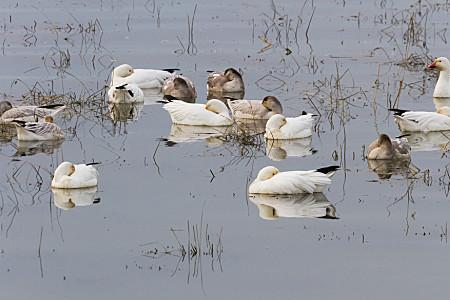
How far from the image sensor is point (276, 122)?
14.9 meters

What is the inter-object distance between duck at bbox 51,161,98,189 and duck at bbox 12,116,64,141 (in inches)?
89.1

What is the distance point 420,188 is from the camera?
12680mm

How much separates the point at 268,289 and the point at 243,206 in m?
2.37

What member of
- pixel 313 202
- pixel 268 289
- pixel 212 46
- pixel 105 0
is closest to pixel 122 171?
pixel 313 202

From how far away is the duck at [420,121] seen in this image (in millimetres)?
15312

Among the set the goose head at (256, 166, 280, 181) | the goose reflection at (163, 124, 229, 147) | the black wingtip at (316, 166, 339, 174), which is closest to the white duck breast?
the goose reflection at (163, 124, 229, 147)

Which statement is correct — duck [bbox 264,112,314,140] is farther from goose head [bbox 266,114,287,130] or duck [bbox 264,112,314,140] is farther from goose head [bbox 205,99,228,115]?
goose head [bbox 205,99,228,115]

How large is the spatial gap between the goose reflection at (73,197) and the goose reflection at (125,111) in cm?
361

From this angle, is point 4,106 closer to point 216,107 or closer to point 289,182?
point 216,107

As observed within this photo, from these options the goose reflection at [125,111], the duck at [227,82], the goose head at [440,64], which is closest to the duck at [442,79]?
the goose head at [440,64]

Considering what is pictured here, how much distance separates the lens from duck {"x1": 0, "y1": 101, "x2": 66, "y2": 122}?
15.4m

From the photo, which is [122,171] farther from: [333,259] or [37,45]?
[37,45]

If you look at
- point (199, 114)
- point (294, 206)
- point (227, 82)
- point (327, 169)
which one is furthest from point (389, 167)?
point (227, 82)

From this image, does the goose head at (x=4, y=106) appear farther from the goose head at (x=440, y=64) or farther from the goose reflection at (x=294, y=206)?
the goose head at (x=440, y=64)
